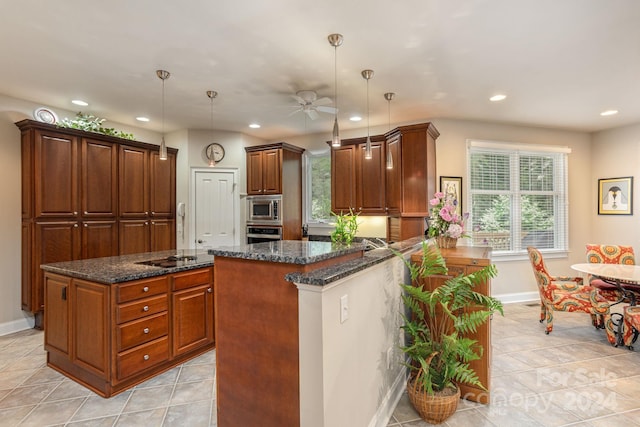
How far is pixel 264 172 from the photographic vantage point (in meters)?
5.22

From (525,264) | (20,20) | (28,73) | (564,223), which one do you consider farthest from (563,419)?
(28,73)

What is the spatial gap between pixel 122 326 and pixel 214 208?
10.4 feet

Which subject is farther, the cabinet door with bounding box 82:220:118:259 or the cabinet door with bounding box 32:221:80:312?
the cabinet door with bounding box 82:220:118:259

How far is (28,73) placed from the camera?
3207mm

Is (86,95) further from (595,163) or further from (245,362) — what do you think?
(595,163)

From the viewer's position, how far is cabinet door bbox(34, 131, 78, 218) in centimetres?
366

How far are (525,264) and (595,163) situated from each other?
2210mm

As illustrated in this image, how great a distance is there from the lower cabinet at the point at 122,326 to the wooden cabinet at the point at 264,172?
2.36 metres

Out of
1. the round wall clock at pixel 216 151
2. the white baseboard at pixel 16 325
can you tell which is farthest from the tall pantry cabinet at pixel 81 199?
the round wall clock at pixel 216 151

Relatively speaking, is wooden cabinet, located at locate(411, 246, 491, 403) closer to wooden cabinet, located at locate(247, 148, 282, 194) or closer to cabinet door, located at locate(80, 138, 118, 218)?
wooden cabinet, located at locate(247, 148, 282, 194)

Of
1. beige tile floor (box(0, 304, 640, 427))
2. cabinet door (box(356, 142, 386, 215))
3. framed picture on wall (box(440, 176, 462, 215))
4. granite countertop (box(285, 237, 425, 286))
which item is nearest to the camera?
granite countertop (box(285, 237, 425, 286))

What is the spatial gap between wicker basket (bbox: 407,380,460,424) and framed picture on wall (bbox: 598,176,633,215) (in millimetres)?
5082

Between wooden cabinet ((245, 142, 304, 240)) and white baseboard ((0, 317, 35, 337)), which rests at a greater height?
wooden cabinet ((245, 142, 304, 240))

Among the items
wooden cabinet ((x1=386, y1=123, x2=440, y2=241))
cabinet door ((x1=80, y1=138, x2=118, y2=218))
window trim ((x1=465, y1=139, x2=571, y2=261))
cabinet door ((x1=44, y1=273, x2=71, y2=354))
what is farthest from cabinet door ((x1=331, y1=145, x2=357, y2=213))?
cabinet door ((x1=44, y1=273, x2=71, y2=354))
